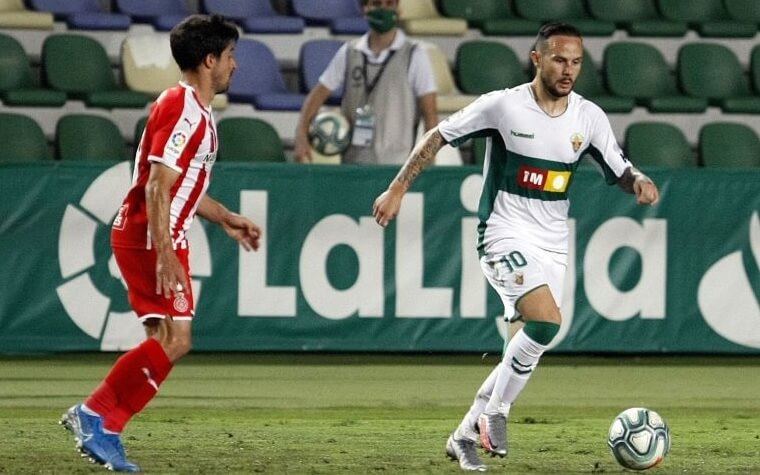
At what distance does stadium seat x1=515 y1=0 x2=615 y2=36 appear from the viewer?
51.2 feet

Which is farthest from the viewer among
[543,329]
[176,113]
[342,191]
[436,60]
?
[436,60]

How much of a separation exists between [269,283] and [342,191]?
2.80ft

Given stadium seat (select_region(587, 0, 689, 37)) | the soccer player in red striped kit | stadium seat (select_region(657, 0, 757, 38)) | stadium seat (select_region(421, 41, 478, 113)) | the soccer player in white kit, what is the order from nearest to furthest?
1. the soccer player in red striped kit
2. the soccer player in white kit
3. stadium seat (select_region(421, 41, 478, 113))
4. stadium seat (select_region(587, 0, 689, 37))
5. stadium seat (select_region(657, 0, 757, 38))

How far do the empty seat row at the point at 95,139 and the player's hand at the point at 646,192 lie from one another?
6.45 m

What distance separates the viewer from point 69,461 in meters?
7.14

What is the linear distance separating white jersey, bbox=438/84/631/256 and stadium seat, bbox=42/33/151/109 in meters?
6.73

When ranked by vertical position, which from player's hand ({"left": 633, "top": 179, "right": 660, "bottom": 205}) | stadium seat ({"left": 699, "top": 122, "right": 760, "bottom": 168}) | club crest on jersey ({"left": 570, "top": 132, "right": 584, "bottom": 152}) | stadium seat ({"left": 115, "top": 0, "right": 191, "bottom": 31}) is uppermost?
club crest on jersey ({"left": 570, "top": 132, "right": 584, "bottom": 152})

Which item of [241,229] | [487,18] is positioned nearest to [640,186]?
[241,229]

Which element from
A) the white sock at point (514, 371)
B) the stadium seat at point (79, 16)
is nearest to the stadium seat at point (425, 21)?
the stadium seat at point (79, 16)

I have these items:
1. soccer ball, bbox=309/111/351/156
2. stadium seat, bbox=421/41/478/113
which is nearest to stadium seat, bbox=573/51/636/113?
stadium seat, bbox=421/41/478/113

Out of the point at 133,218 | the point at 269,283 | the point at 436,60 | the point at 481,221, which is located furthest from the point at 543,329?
the point at 436,60

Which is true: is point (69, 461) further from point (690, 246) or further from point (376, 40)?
point (690, 246)

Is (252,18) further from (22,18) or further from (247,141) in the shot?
(22,18)

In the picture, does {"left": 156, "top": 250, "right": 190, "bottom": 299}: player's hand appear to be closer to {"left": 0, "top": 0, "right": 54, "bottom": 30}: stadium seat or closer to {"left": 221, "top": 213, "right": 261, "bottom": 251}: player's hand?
{"left": 221, "top": 213, "right": 261, "bottom": 251}: player's hand
